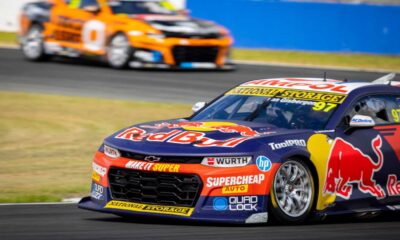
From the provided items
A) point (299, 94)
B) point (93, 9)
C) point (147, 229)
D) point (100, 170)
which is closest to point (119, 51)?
point (93, 9)

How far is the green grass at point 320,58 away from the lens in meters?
26.1

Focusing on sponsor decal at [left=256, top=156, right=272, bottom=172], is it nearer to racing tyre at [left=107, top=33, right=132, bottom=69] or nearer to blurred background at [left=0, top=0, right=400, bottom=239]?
blurred background at [left=0, top=0, right=400, bottom=239]

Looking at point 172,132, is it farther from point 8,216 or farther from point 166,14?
point 166,14

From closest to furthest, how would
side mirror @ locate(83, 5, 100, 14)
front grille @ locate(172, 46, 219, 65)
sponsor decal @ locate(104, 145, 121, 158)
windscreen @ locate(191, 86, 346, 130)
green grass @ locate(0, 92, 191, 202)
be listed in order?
sponsor decal @ locate(104, 145, 121, 158), windscreen @ locate(191, 86, 346, 130), green grass @ locate(0, 92, 191, 202), front grille @ locate(172, 46, 219, 65), side mirror @ locate(83, 5, 100, 14)

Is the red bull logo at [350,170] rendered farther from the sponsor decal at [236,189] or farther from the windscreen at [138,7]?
the windscreen at [138,7]

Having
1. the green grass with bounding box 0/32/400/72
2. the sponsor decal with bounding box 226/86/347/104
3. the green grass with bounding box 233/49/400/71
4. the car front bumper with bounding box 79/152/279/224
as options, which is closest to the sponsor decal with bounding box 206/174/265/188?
the car front bumper with bounding box 79/152/279/224

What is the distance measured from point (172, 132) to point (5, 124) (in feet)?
25.3

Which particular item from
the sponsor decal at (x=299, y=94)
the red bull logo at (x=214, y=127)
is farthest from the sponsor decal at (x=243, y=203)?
the sponsor decal at (x=299, y=94)

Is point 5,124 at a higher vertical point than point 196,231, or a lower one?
lower

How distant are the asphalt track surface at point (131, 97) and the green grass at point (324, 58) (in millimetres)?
2291

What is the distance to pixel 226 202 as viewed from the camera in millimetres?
8031

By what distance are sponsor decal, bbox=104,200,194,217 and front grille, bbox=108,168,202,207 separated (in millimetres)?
47

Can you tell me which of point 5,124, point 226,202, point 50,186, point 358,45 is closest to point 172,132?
point 226,202

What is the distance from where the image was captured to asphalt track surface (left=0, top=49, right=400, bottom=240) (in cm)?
778
